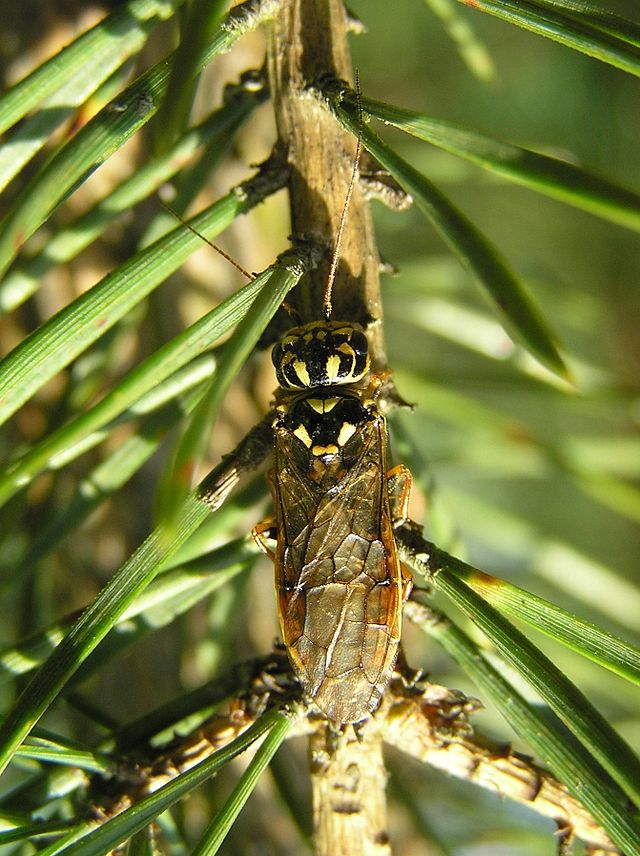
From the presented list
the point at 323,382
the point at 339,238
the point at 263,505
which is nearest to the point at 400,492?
the point at 323,382

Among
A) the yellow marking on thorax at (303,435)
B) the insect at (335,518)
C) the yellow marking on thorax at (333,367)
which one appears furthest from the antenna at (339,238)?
the yellow marking on thorax at (303,435)

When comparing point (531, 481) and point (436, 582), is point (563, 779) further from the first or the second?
point (531, 481)

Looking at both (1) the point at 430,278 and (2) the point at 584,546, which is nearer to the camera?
(1) the point at 430,278

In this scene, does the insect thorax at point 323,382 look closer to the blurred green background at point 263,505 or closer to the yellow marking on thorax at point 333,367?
the yellow marking on thorax at point 333,367

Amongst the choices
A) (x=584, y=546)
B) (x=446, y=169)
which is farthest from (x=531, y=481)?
(x=446, y=169)

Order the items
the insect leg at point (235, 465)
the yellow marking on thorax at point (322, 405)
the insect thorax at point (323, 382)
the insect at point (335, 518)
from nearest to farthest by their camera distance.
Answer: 1. the insect leg at point (235, 465)
2. the insect at point (335, 518)
3. the insect thorax at point (323, 382)
4. the yellow marking on thorax at point (322, 405)

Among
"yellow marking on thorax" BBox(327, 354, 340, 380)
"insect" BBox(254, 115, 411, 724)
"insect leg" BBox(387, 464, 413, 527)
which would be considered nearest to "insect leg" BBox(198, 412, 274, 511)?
"insect" BBox(254, 115, 411, 724)
